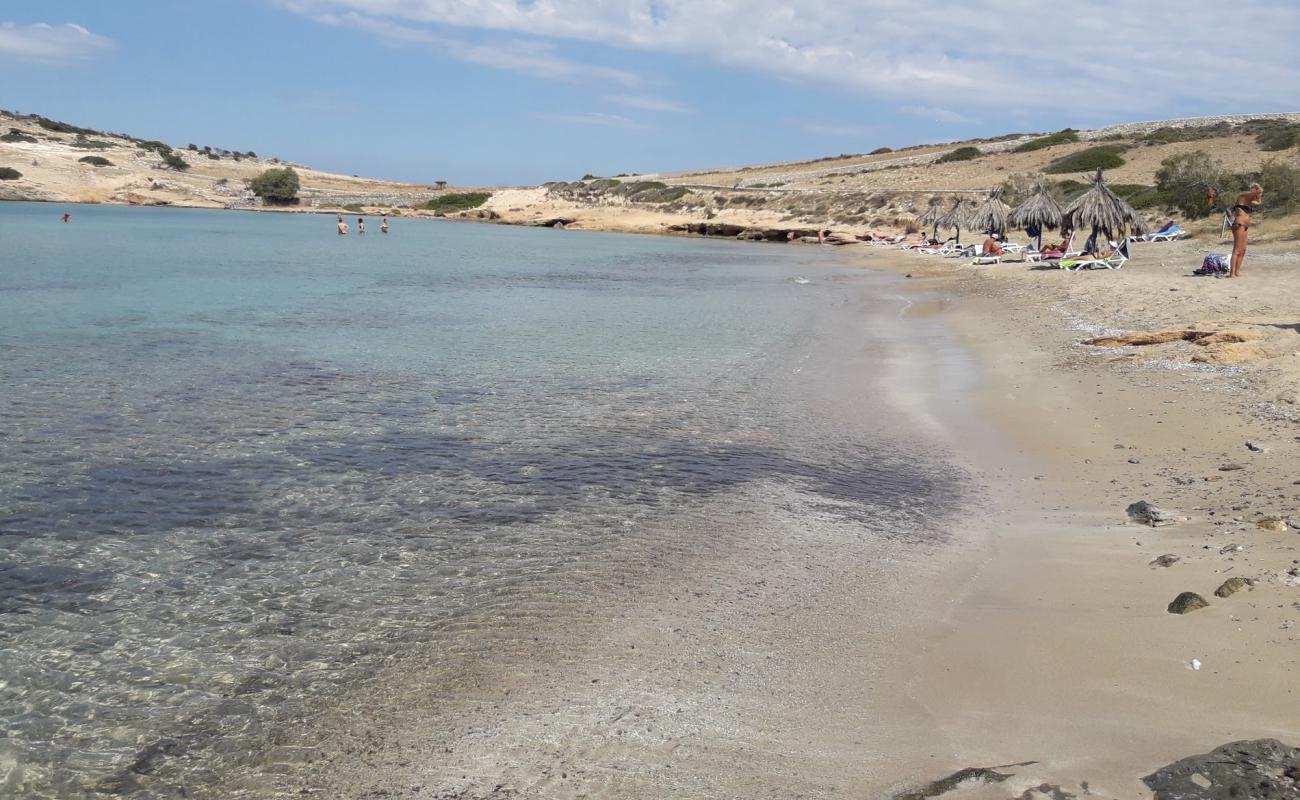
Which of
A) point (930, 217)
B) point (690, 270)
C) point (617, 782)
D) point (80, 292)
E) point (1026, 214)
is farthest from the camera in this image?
point (930, 217)

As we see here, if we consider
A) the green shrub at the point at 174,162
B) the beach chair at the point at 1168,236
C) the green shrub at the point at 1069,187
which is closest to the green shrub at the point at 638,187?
the green shrub at the point at 1069,187

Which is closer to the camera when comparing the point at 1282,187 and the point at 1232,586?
the point at 1232,586

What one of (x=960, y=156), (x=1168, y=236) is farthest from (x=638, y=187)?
(x=1168, y=236)

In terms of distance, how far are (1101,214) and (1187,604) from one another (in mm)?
26979

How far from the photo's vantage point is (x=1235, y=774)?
3.99m

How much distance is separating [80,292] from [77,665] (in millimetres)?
21150

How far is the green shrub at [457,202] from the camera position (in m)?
93.3

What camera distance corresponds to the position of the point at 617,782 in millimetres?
4359

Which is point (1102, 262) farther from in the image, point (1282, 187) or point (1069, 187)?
point (1069, 187)

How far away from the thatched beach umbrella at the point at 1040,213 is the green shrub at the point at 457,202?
211ft

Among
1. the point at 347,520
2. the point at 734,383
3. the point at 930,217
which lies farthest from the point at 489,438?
the point at 930,217

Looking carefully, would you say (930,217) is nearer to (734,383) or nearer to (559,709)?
(734,383)

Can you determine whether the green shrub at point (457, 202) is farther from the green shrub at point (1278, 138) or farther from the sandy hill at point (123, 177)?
the green shrub at point (1278, 138)

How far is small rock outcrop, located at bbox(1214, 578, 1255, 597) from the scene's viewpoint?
19.5 ft
